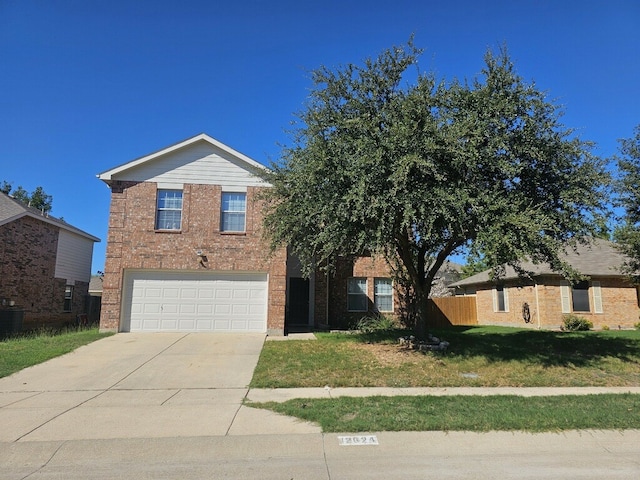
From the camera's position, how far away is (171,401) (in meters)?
8.33

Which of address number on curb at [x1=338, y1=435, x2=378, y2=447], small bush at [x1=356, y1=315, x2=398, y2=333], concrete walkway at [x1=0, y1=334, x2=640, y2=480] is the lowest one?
concrete walkway at [x1=0, y1=334, x2=640, y2=480]

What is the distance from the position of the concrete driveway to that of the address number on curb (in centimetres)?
57

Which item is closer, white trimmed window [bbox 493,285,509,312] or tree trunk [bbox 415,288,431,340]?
tree trunk [bbox 415,288,431,340]

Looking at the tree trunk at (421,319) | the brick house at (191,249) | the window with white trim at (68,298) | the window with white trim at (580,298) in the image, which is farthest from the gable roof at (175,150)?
the window with white trim at (580,298)

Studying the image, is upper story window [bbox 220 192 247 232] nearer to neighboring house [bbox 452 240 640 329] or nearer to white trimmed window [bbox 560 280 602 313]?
neighboring house [bbox 452 240 640 329]

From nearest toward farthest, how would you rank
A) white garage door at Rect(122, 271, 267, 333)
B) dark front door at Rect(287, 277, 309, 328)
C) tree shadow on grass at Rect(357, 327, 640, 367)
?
tree shadow on grass at Rect(357, 327, 640, 367)
white garage door at Rect(122, 271, 267, 333)
dark front door at Rect(287, 277, 309, 328)

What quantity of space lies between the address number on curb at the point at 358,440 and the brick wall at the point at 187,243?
10914 millimetres

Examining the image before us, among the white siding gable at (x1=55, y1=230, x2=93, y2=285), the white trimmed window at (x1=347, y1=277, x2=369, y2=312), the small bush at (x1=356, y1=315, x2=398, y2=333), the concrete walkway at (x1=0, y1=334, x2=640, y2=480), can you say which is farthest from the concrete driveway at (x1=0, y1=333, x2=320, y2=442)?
the white siding gable at (x1=55, y1=230, x2=93, y2=285)

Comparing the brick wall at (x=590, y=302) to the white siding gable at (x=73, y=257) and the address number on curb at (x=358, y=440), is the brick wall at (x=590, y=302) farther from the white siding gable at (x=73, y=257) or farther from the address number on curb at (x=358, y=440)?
the white siding gable at (x=73, y=257)

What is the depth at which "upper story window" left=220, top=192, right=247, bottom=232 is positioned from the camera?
1766 centimetres

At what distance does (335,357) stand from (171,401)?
490cm

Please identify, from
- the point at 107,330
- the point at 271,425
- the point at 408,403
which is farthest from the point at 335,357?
the point at 107,330

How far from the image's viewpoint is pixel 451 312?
2542 cm

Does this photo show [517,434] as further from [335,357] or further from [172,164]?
[172,164]
